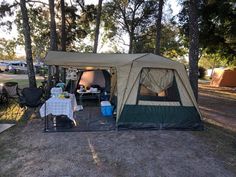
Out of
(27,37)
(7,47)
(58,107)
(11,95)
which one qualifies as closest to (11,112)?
(11,95)

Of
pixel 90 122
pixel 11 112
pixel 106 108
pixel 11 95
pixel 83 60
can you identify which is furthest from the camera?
pixel 11 95

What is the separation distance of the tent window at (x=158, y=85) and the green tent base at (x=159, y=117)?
0.28m

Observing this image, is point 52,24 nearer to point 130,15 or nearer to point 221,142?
point 221,142

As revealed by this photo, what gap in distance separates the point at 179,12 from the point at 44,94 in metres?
8.99

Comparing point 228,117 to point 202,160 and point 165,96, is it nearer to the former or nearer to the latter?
point 165,96

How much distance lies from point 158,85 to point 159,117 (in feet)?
2.74

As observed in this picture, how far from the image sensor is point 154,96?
21.6 feet

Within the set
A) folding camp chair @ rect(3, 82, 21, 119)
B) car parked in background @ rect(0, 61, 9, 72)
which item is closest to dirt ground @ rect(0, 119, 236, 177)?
folding camp chair @ rect(3, 82, 21, 119)

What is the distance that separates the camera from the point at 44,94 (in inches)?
347

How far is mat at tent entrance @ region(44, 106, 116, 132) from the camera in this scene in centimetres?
624

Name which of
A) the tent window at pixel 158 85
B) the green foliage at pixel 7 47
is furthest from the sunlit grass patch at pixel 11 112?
the green foliage at pixel 7 47

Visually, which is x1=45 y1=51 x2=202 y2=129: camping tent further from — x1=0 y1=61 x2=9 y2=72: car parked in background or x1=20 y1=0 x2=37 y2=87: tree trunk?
x1=0 y1=61 x2=9 y2=72: car parked in background

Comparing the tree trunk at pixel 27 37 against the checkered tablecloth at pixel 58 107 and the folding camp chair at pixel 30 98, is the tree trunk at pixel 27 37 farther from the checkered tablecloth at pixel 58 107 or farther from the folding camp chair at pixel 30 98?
the checkered tablecloth at pixel 58 107

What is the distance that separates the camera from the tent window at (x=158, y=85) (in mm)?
6523
